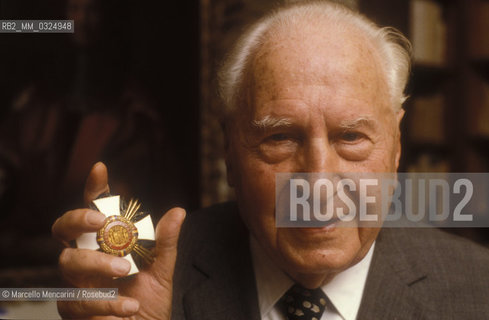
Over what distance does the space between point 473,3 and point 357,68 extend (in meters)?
1.01

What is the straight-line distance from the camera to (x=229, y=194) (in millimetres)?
1358

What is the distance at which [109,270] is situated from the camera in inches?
26.5

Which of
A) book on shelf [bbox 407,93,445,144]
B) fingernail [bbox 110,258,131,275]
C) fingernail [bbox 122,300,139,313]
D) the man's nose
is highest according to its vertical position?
book on shelf [bbox 407,93,445,144]

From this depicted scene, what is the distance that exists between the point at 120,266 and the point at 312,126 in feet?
1.25

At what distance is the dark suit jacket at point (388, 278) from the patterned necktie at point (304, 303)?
0.22 feet

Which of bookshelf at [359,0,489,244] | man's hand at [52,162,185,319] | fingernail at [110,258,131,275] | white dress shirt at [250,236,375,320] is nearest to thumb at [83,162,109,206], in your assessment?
man's hand at [52,162,185,319]

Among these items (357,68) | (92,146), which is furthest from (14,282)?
(357,68)

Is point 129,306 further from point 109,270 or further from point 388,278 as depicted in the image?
point 388,278

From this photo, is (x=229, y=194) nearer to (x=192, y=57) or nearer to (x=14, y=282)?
(x=192, y=57)

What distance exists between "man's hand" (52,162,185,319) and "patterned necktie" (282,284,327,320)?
248 millimetres

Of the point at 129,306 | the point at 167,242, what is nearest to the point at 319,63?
the point at 167,242

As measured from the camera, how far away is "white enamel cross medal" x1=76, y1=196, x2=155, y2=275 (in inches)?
26.6

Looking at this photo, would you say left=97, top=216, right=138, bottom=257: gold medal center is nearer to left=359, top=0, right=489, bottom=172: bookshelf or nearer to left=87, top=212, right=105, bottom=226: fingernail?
left=87, top=212, right=105, bottom=226: fingernail

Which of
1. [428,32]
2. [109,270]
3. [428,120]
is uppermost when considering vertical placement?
[428,32]
